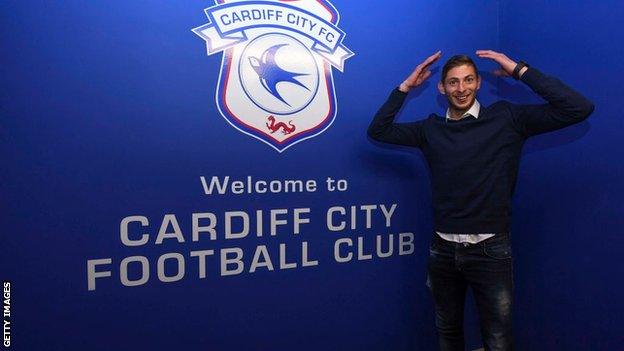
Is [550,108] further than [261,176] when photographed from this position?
No

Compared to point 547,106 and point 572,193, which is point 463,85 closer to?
point 547,106

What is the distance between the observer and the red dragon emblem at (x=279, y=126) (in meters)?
1.61

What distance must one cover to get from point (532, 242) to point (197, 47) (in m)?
1.45

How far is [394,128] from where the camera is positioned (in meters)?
1.58

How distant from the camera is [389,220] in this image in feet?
5.95

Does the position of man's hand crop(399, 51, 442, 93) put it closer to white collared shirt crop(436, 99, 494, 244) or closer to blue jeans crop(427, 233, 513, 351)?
white collared shirt crop(436, 99, 494, 244)

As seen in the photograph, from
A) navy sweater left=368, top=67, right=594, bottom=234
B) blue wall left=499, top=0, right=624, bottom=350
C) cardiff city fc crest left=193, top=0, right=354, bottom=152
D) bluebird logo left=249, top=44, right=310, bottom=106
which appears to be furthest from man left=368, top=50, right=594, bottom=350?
bluebird logo left=249, top=44, right=310, bottom=106

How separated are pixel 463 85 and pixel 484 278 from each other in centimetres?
60

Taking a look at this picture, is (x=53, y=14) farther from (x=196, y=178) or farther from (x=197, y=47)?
(x=196, y=178)

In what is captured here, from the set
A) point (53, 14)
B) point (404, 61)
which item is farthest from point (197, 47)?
point (404, 61)

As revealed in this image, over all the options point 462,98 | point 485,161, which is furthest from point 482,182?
point 462,98
